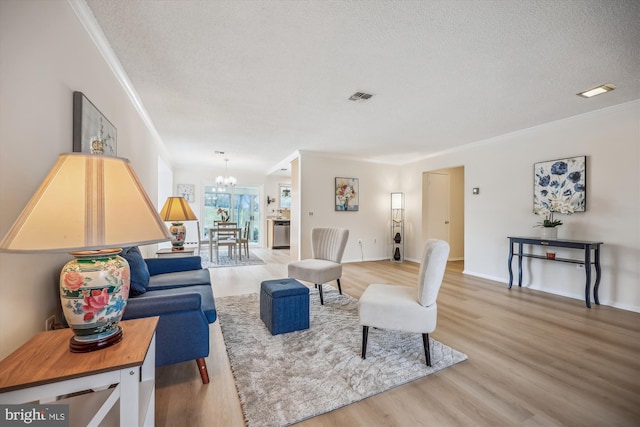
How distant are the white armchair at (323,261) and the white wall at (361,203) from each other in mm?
1692

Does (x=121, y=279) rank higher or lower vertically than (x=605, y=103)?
lower

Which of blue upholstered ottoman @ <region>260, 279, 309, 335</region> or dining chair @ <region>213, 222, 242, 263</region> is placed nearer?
blue upholstered ottoman @ <region>260, 279, 309, 335</region>

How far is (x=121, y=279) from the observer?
107 centimetres

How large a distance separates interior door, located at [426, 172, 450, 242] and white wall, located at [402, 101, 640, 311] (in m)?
1.02

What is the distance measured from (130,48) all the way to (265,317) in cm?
263

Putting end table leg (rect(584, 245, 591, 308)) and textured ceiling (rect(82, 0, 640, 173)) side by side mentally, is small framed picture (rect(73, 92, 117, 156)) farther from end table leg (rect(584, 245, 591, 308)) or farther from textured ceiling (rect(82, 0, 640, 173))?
end table leg (rect(584, 245, 591, 308))

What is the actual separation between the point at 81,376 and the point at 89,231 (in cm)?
48

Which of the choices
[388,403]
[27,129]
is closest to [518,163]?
[388,403]

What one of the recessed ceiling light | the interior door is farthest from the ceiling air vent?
the interior door

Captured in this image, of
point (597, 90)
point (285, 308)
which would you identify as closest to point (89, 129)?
point (285, 308)

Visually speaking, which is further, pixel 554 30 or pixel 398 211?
pixel 398 211

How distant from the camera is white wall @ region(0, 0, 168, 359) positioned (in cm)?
108

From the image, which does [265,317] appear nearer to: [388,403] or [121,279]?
[388,403]

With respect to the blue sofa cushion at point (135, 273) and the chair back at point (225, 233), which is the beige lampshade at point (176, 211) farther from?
the chair back at point (225, 233)
